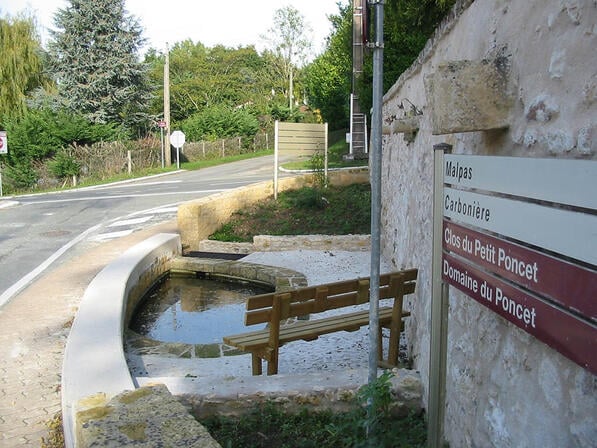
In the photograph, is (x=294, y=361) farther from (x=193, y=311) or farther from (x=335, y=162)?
(x=335, y=162)

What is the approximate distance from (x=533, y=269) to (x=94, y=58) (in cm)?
3186

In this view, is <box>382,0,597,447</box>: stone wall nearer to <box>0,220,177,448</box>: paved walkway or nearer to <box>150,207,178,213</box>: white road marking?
<box>0,220,177,448</box>: paved walkway

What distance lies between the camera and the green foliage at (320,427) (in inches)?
119

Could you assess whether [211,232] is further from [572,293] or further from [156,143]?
[156,143]

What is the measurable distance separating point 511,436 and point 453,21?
242cm

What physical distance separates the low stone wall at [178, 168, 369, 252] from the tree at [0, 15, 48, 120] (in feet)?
65.8

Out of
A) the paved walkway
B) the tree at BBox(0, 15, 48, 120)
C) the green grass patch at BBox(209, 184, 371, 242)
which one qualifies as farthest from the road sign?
the paved walkway

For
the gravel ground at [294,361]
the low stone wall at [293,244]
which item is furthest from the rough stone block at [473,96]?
the low stone wall at [293,244]

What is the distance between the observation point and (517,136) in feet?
7.70

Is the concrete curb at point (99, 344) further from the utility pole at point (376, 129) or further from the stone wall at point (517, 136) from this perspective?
the stone wall at point (517, 136)

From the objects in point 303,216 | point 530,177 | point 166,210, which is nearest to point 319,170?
point 303,216

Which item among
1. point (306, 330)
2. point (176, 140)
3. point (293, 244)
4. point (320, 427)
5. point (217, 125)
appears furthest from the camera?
point (217, 125)

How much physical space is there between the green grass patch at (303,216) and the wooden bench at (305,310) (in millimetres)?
6131

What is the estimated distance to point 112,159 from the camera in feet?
90.9
